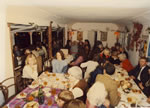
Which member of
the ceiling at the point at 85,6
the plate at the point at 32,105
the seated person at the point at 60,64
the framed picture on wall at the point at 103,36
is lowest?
the plate at the point at 32,105

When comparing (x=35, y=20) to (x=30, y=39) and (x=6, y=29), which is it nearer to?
(x=30, y=39)

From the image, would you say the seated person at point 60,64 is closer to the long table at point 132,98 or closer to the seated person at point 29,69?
the seated person at point 29,69

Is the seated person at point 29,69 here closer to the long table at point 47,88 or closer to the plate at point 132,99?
the long table at point 47,88

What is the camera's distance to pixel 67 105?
5.97 feet

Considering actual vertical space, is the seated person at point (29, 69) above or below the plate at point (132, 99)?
above

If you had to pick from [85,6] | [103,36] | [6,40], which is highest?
[85,6]

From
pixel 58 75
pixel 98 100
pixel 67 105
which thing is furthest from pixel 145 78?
pixel 67 105

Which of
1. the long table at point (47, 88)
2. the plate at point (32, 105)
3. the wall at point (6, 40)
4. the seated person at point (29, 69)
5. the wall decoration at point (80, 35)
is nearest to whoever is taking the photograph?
the plate at point (32, 105)

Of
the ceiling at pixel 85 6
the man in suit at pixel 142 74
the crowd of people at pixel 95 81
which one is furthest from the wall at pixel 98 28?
the ceiling at pixel 85 6

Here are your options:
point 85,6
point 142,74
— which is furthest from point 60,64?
point 142,74

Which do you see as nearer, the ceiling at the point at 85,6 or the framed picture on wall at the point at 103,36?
the ceiling at the point at 85,6

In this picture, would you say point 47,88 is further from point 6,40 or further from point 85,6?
point 85,6

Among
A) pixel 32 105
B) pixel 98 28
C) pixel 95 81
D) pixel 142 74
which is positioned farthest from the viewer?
pixel 98 28

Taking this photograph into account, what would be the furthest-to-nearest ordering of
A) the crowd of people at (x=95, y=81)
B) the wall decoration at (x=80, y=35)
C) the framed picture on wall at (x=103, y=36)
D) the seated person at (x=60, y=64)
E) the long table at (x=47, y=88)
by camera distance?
the wall decoration at (x=80, y=35) → the framed picture on wall at (x=103, y=36) → the seated person at (x=60, y=64) → the long table at (x=47, y=88) → the crowd of people at (x=95, y=81)
